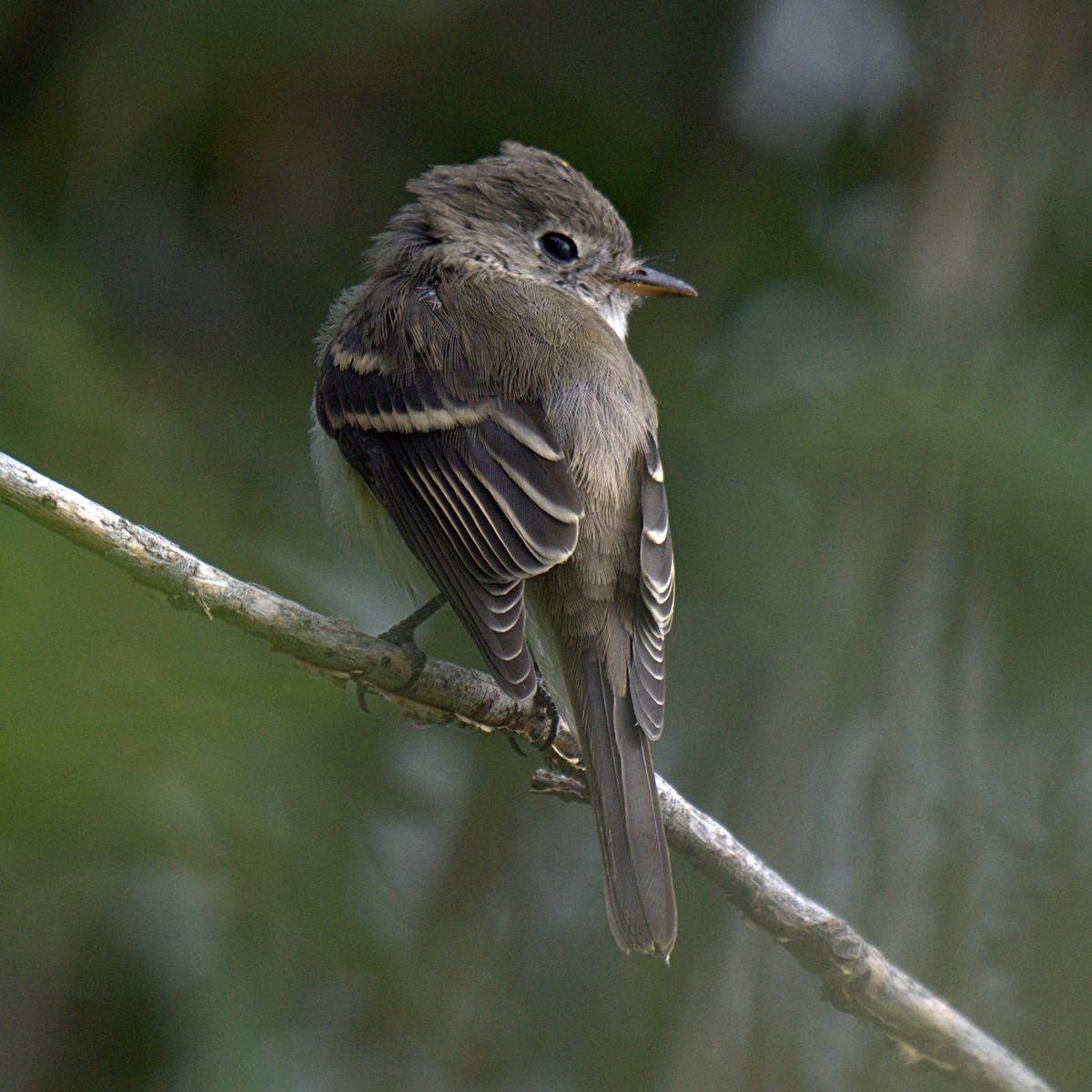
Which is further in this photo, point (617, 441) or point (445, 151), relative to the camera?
point (445, 151)

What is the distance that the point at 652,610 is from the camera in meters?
2.86

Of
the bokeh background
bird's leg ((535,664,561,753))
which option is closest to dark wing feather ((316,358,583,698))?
bird's leg ((535,664,561,753))

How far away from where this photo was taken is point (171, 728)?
2.32m

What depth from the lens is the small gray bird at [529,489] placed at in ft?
8.43

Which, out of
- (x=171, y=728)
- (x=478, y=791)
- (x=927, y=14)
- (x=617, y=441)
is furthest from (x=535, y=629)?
(x=927, y=14)

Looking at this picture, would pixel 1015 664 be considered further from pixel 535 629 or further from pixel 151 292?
pixel 151 292

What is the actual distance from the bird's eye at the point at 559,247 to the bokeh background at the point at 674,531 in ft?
1.98

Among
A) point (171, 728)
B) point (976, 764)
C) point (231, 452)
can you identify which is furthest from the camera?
point (231, 452)

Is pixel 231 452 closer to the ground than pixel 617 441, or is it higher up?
closer to the ground

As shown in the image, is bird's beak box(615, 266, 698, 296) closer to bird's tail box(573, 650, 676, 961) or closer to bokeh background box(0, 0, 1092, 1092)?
bokeh background box(0, 0, 1092, 1092)

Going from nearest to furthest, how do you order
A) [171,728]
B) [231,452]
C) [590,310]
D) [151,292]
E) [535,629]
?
[171,728] < [535,629] < [590,310] < [231,452] < [151,292]

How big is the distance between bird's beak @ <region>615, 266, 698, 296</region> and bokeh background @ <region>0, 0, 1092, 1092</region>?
49 cm

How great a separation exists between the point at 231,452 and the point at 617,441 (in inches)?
54.8

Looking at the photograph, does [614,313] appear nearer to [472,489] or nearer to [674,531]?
[674,531]
